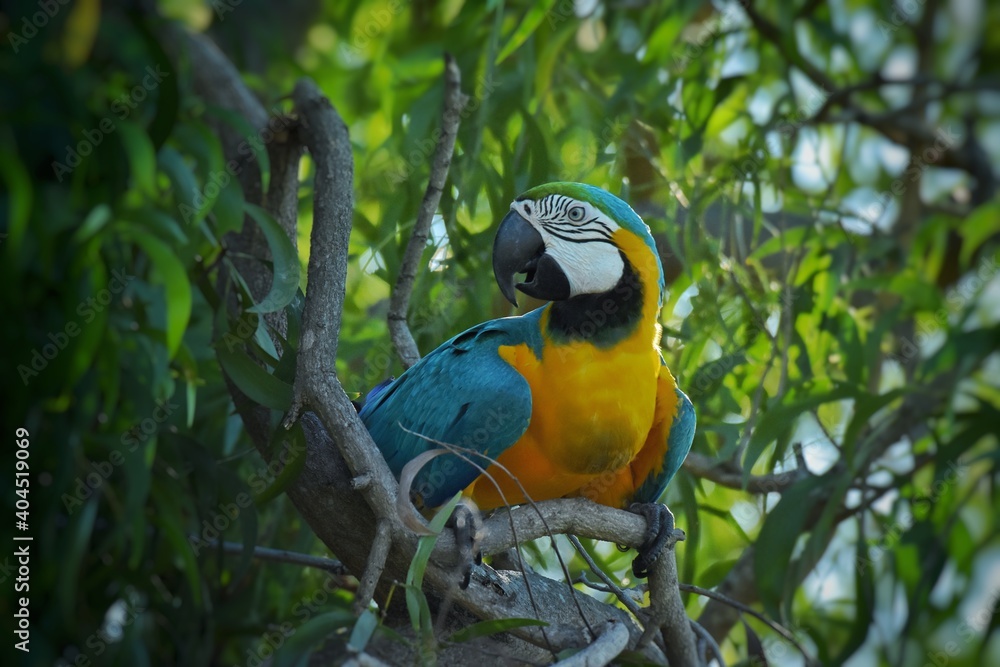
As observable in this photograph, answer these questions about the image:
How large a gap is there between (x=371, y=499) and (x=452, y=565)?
0.36ft

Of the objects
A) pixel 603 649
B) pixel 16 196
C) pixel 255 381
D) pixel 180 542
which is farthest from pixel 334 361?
pixel 16 196

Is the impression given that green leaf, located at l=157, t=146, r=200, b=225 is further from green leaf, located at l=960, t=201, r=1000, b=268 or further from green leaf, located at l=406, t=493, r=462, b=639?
green leaf, located at l=960, t=201, r=1000, b=268

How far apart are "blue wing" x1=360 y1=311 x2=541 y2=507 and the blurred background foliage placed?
30 centimetres

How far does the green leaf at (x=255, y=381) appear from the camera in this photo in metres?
1.12

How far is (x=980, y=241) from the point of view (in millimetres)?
2061

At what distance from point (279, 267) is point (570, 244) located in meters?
0.37

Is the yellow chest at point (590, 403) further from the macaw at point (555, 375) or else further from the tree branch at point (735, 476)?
the tree branch at point (735, 476)

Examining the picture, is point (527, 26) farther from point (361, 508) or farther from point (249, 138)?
point (361, 508)

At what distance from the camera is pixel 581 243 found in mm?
1147

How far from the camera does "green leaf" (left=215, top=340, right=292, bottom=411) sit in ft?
3.68

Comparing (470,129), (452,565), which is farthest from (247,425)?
(470,129)

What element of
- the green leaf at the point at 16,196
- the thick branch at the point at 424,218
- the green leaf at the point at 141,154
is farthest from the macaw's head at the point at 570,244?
the green leaf at the point at 16,196

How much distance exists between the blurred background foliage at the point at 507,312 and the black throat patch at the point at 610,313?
0.35 meters

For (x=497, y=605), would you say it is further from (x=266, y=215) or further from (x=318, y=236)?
(x=266, y=215)
